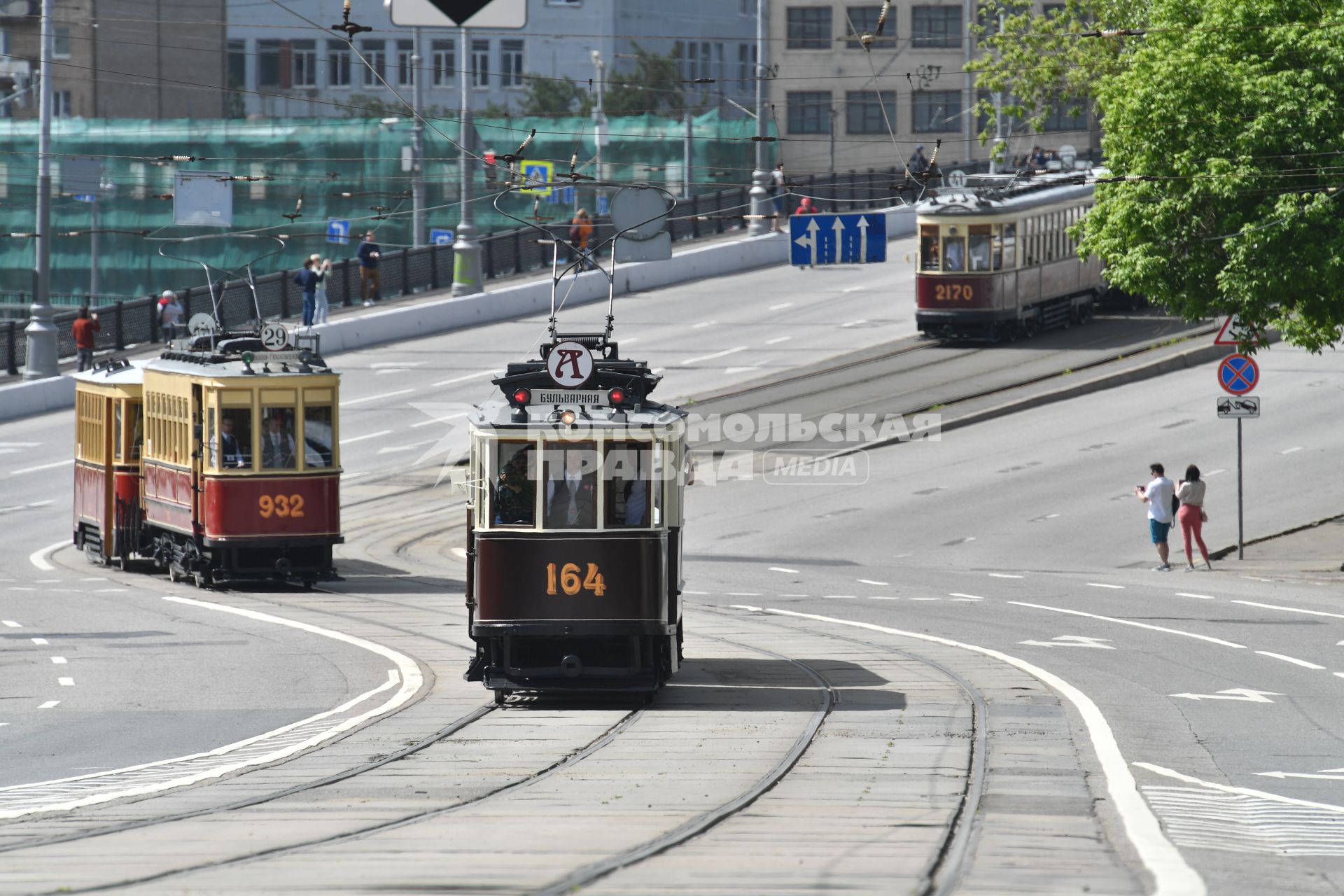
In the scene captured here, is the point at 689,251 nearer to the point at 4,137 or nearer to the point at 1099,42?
the point at 1099,42

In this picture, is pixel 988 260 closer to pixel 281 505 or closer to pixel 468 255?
pixel 468 255

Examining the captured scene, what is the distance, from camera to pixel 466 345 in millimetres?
43656

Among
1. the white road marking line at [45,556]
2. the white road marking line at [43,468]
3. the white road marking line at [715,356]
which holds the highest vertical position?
the white road marking line at [715,356]

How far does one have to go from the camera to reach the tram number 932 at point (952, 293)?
132ft

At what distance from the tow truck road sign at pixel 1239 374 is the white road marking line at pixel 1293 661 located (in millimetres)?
9649

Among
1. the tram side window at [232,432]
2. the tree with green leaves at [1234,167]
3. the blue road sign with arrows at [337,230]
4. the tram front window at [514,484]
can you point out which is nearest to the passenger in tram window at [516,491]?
the tram front window at [514,484]

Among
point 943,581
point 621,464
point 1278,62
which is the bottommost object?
point 943,581

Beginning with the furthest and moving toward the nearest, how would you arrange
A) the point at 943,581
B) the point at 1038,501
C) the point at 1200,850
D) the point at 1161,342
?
the point at 1161,342 < the point at 1038,501 < the point at 943,581 < the point at 1200,850

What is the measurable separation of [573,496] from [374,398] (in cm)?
2477

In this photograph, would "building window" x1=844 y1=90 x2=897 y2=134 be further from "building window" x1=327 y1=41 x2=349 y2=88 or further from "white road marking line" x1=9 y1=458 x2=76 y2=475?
"white road marking line" x1=9 y1=458 x2=76 y2=475

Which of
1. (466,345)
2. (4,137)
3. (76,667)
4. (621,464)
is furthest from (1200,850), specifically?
(4,137)

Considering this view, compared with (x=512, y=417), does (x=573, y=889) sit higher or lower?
lower

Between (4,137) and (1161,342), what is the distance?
4771 centimetres

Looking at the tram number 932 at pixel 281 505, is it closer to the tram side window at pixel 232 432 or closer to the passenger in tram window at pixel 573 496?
the tram side window at pixel 232 432
